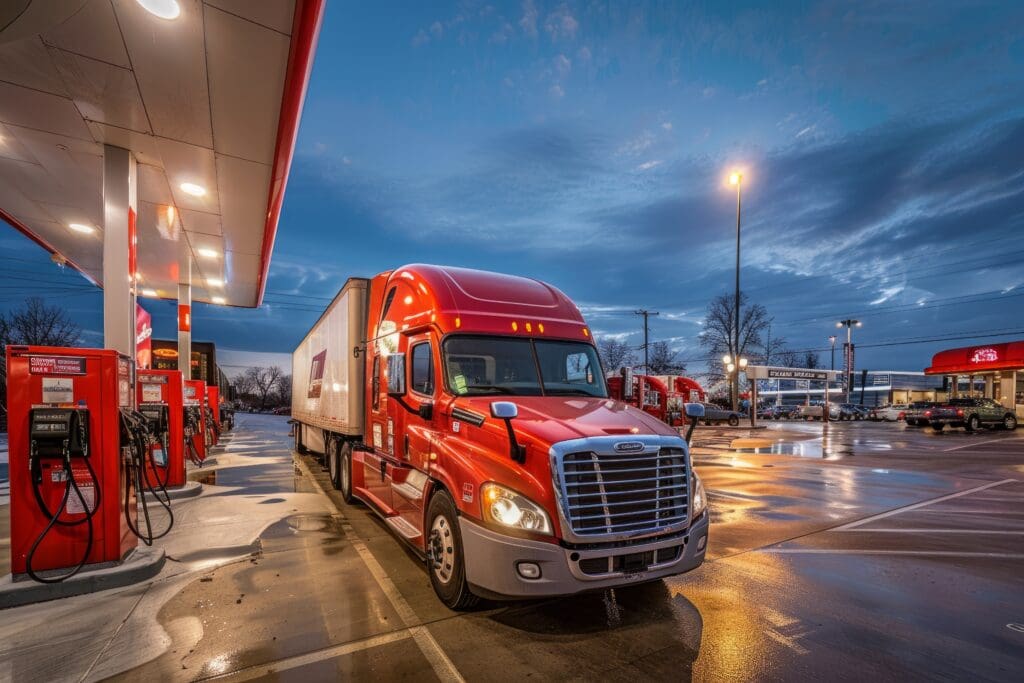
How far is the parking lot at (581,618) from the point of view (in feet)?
10.8

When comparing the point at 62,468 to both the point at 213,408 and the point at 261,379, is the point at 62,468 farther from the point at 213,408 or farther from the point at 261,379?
the point at 261,379

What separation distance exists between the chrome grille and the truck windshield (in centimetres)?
128

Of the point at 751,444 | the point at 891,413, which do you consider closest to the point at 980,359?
the point at 891,413

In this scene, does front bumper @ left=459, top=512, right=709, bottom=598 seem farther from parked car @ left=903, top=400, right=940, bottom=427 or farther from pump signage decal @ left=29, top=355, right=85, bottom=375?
parked car @ left=903, top=400, right=940, bottom=427

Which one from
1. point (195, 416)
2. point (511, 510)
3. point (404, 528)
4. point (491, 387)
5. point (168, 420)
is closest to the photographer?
point (511, 510)

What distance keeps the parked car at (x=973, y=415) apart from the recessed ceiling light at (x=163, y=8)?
34.0 metres

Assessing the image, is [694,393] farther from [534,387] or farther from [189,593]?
[189,593]

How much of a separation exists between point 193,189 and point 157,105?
2744 millimetres

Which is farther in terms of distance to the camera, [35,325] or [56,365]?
[35,325]

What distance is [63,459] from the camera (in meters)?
4.57

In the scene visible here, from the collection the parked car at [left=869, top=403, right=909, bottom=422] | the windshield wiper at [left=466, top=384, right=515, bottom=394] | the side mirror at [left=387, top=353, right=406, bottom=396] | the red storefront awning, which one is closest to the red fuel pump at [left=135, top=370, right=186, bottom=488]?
the side mirror at [left=387, top=353, right=406, bottom=396]

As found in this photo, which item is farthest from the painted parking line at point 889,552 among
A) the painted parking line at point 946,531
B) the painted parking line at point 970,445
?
the painted parking line at point 970,445

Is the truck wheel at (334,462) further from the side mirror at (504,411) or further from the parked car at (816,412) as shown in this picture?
the parked car at (816,412)

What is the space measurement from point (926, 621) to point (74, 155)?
1135 cm
